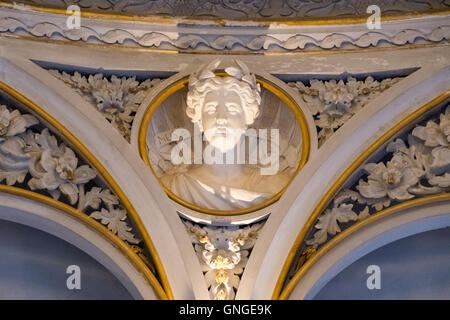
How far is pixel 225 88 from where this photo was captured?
938cm

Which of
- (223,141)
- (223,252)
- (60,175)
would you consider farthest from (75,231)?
(223,141)

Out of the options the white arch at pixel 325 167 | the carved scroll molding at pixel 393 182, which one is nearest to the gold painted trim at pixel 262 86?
the white arch at pixel 325 167

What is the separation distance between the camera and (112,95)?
30.9 ft

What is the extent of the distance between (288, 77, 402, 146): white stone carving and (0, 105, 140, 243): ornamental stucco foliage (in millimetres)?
1587

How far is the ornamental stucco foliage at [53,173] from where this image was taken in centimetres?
906

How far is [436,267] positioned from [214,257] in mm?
1649

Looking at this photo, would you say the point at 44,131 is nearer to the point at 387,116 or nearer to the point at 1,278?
the point at 1,278

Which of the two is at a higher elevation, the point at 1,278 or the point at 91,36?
the point at 91,36

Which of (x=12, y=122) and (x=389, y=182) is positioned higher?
(x=12, y=122)

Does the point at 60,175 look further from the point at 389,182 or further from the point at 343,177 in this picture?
the point at 389,182

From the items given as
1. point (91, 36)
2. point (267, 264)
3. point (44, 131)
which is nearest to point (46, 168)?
point (44, 131)

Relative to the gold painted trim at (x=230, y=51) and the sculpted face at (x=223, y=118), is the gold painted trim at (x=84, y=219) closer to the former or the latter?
the sculpted face at (x=223, y=118)

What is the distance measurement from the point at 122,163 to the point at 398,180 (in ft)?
6.40

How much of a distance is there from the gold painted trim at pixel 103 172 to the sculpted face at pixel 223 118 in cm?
78
